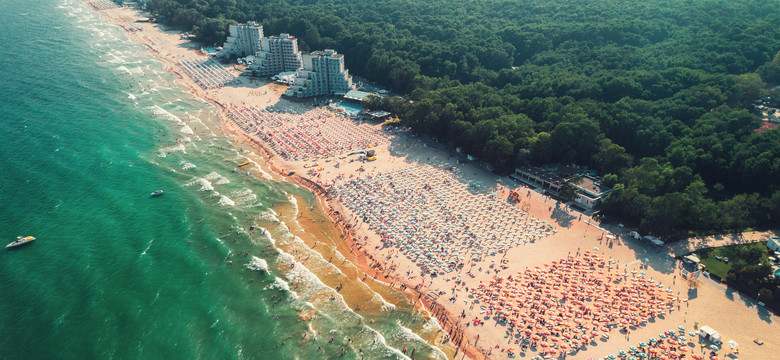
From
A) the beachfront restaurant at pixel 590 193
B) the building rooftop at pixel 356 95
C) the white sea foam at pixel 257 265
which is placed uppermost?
the beachfront restaurant at pixel 590 193

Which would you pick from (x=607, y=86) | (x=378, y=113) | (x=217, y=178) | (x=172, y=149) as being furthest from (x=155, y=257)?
(x=607, y=86)

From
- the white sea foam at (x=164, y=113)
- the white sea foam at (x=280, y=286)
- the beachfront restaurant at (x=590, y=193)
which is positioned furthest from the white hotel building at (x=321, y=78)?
the white sea foam at (x=280, y=286)

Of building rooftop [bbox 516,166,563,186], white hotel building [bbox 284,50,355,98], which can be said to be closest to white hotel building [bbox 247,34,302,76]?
white hotel building [bbox 284,50,355,98]

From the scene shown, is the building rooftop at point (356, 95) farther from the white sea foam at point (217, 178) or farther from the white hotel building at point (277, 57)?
the white sea foam at point (217, 178)

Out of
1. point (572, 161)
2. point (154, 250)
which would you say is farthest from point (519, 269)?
point (154, 250)

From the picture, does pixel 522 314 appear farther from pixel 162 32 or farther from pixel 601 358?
pixel 162 32

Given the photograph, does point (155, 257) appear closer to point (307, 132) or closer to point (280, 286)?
point (280, 286)
